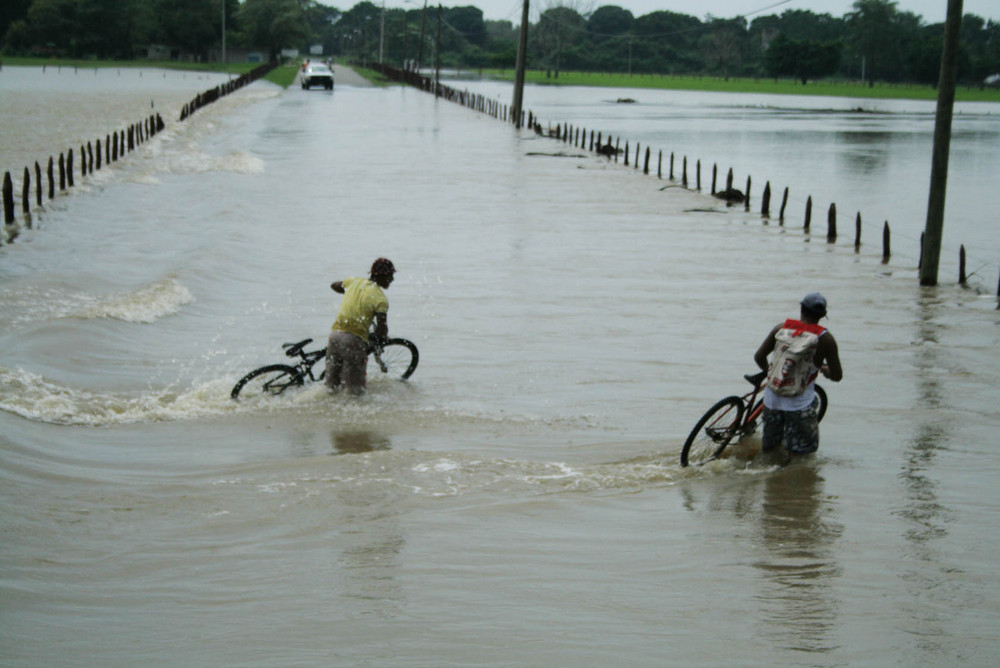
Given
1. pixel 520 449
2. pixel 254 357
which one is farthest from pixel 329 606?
pixel 254 357

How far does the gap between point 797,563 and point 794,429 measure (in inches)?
75.1

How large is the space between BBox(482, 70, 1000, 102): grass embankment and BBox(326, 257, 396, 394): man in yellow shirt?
126m

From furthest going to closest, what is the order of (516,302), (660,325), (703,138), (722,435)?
(703,138) < (516,302) < (660,325) < (722,435)

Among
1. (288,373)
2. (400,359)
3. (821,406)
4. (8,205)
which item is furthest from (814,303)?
(8,205)

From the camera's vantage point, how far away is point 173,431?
10445 mm

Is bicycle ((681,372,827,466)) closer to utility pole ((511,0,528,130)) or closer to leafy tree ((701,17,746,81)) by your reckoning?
utility pole ((511,0,528,130))

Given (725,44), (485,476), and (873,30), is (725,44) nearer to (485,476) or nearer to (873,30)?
(873,30)

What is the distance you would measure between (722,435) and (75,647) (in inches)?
211

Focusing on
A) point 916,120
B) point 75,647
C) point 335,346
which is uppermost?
point 916,120

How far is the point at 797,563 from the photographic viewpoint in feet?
24.3

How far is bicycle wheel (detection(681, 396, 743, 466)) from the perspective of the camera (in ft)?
30.2

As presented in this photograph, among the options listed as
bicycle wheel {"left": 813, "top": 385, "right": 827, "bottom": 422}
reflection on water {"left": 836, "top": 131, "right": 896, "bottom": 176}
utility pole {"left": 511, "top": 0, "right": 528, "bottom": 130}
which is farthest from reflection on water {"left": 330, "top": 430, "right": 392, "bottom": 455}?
utility pole {"left": 511, "top": 0, "right": 528, "bottom": 130}

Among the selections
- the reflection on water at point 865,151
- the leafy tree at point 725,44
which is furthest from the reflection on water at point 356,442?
the leafy tree at point 725,44

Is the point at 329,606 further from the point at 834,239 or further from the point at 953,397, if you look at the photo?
the point at 834,239
